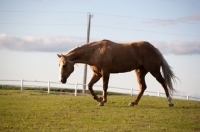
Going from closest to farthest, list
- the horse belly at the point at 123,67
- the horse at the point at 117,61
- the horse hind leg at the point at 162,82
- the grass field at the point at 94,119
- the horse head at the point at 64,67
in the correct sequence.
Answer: the grass field at the point at 94,119 → the horse head at the point at 64,67 → the horse at the point at 117,61 → the horse belly at the point at 123,67 → the horse hind leg at the point at 162,82

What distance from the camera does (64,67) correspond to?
13633 mm

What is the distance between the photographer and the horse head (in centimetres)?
1360

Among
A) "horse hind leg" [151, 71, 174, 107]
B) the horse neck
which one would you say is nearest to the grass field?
"horse hind leg" [151, 71, 174, 107]

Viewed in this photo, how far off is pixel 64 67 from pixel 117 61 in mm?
2182

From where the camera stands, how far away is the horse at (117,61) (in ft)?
46.4

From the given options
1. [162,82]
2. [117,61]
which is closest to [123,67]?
[117,61]

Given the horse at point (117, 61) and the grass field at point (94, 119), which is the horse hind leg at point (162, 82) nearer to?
the horse at point (117, 61)

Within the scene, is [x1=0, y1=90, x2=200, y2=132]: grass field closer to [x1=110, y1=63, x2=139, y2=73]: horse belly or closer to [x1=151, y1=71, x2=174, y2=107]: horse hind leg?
[x1=151, y1=71, x2=174, y2=107]: horse hind leg

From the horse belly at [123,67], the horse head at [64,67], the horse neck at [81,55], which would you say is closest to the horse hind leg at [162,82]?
the horse belly at [123,67]

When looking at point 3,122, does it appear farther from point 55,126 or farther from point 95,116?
point 95,116

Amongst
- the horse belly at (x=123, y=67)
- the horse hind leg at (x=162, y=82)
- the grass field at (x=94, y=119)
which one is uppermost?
the horse belly at (x=123, y=67)

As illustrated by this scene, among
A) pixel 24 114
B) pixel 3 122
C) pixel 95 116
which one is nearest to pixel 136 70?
pixel 95 116

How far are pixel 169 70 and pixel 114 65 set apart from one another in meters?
2.37

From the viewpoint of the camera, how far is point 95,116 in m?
11.7
